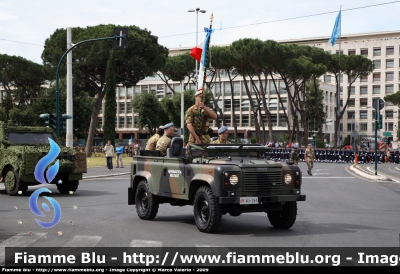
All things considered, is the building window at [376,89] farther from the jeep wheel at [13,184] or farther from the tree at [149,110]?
the jeep wheel at [13,184]

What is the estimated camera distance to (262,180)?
32.3ft

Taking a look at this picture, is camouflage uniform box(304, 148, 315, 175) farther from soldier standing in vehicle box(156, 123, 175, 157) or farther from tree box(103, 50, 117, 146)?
tree box(103, 50, 117, 146)

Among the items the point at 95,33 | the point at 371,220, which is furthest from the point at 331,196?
the point at 95,33

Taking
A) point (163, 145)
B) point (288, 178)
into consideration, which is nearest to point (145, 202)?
point (163, 145)

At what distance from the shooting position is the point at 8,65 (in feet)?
236

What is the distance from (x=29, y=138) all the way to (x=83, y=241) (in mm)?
10853

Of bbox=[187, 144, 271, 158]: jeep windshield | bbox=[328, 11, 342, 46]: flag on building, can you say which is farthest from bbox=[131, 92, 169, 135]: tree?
bbox=[187, 144, 271, 158]: jeep windshield

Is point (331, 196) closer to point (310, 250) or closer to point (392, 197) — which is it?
point (392, 197)

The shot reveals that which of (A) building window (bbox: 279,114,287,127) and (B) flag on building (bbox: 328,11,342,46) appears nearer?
(B) flag on building (bbox: 328,11,342,46)

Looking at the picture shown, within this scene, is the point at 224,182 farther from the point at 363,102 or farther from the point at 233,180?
the point at 363,102

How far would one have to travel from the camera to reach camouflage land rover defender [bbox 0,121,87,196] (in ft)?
57.9

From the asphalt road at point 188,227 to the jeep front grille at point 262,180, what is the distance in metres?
0.72

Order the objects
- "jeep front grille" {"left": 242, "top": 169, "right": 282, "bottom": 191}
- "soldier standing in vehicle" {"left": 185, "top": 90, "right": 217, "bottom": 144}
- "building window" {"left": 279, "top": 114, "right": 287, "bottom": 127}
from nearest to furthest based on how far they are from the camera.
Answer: "jeep front grille" {"left": 242, "top": 169, "right": 282, "bottom": 191} < "soldier standing in vehicle" {"left": 185, "top": 90, "right": 217, "bottom": 144} < "building window" {"left": 279, "top": 114, "right": 287, "bottom": 127}

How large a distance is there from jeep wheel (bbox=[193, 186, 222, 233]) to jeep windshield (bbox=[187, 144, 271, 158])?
29.1 inches
